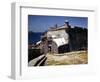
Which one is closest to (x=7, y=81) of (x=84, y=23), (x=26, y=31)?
(x=26, y=31)

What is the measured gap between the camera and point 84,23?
168 centimetres

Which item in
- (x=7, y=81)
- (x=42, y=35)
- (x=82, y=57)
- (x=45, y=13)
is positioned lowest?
(x=7, y=81)

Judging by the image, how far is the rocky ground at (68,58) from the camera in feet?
5.20

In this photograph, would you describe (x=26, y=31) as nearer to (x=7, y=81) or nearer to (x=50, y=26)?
(x=50, y=26)

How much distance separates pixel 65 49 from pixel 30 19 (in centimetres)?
24

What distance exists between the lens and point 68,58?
1.63 m

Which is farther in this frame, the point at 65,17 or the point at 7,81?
the point at 65,17

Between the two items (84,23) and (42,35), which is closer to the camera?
(42,35)

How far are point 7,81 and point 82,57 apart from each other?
42 centimetres

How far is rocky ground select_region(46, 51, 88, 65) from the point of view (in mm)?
1584

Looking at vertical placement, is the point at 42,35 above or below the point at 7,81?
above

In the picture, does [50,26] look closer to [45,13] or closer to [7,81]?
[45,13]

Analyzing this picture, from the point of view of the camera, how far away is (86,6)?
1668 millimetres

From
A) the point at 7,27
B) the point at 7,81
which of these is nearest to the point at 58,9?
the point at 7,27
